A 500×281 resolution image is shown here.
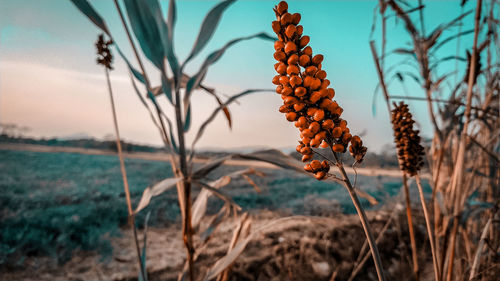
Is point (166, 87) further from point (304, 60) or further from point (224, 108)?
point (304, 60)

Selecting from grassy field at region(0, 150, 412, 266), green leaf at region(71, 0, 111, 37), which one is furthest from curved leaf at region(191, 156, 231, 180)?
grassy field at region(0, 150, 412, 266)

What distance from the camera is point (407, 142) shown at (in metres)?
0.46

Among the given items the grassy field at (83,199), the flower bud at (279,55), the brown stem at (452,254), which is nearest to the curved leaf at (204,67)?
the flower bud at (279,55)

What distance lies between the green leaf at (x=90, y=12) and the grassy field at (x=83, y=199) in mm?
1138

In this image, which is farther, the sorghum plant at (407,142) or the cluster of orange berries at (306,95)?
the sorghum plant at (407,142)

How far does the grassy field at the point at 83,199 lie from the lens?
1.28 metres

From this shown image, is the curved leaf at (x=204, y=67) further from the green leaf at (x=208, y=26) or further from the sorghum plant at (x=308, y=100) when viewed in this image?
the sorghum plant at (x=308, y=100)

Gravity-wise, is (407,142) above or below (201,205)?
above

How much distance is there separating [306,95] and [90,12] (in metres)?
0.38

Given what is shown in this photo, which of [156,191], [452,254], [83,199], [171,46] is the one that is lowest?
[83,199]

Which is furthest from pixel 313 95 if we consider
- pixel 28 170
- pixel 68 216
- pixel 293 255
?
pixel 28 170

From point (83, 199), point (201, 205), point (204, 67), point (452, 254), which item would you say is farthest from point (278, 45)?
point (83, 199)

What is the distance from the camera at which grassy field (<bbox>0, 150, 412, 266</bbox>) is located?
128cm

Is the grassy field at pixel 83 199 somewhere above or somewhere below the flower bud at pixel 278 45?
below
